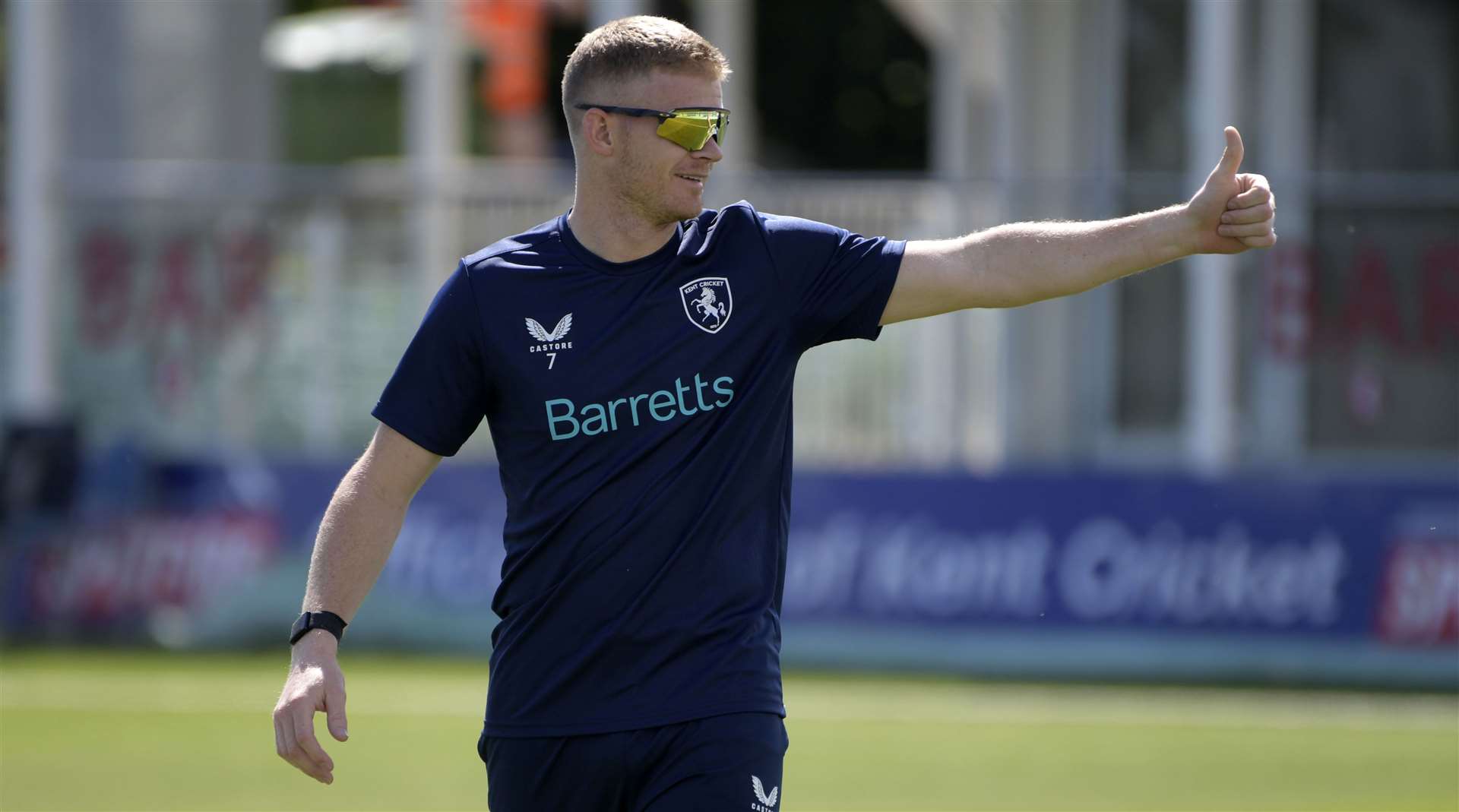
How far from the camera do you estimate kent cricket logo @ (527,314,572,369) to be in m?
4.13

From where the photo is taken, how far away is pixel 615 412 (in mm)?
4105

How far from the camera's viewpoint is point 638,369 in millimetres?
4113

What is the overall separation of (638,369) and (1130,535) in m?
8.69

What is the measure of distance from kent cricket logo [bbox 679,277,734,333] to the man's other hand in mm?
962

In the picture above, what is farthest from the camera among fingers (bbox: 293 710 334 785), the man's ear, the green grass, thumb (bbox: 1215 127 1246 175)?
the green grass

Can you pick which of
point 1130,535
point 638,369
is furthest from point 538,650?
point 1130,535

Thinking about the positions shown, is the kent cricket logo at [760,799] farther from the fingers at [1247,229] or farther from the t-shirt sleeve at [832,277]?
the fingers at [1247,229]

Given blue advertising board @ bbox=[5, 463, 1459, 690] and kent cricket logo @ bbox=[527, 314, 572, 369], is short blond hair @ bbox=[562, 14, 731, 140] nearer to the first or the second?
kent cricket logo @ bbox=[527, 314, 572, 369]

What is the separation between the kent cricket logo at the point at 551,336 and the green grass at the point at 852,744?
4495 millimetres

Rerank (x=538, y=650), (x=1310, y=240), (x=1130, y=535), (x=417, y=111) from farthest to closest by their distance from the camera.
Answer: (x=417, y=111), (x=1310, y=240), (x=1130, y=535), (x=538, y=650)

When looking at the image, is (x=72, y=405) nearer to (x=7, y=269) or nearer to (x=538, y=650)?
(x=7, y=269)

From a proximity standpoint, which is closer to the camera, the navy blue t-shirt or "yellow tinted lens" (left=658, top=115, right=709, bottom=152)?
the navy blue t-shirt

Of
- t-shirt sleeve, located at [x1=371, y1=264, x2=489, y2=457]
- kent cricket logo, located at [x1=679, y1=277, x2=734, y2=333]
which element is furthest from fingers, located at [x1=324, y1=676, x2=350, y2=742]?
kent cricket logo, located at [x1=679, y1=277, x2=734, y2=333]

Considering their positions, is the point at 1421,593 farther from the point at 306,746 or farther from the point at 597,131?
the point at 306,746
